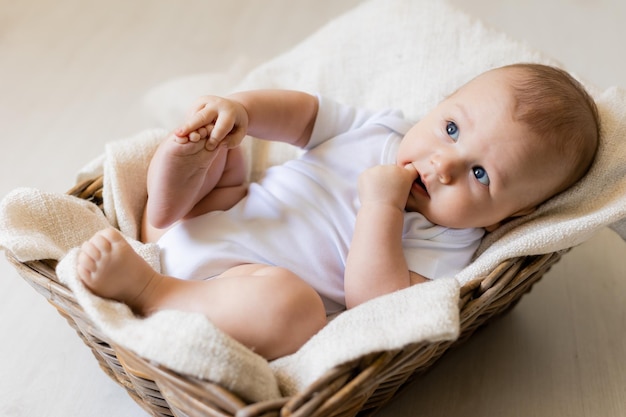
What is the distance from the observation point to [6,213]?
2.86 ft

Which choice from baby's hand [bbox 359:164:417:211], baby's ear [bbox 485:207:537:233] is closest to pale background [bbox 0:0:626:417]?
baby's ear [bbox 485:207:537:233]

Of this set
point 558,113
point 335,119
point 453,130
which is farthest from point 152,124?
point 558,113

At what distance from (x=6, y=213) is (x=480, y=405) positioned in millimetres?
710

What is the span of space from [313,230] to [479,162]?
0.81ft

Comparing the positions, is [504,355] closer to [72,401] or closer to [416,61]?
[416,61]

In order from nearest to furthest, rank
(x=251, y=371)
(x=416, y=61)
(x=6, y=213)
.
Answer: (x=251, y=371), (x=6, y=213), (x=416, y=61)

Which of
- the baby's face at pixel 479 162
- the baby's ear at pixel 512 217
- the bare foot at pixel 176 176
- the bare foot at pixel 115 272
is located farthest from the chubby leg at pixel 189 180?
the baby's ear at pixel 512 217

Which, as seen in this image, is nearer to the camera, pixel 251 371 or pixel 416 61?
pixel 251 371

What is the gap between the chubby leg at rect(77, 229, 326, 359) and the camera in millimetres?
780

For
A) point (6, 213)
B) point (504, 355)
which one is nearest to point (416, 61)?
point (504, 355)

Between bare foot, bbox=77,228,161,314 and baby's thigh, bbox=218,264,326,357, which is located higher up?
bare foot, bbox=77,228,161,314

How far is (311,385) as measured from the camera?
0.66 metres

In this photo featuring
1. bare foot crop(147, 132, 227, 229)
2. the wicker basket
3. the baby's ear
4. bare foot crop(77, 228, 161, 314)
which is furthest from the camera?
the baby's ear

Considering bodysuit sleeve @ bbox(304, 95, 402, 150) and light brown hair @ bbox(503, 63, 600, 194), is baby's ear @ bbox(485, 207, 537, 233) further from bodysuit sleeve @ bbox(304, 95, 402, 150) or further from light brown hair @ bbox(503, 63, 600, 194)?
bodysuit sleeve @ bbox(304, 95, 402, 150)
